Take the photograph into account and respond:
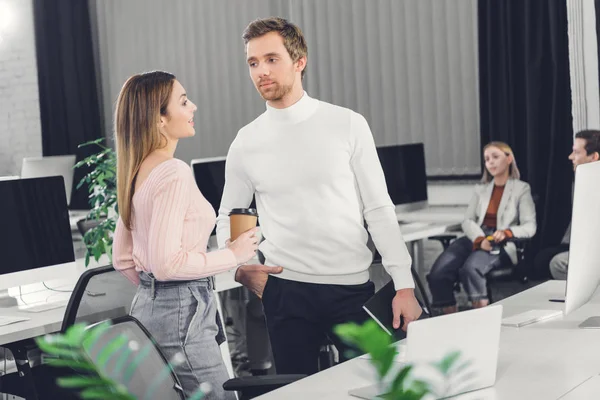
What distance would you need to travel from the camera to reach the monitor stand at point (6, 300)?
10.7ft

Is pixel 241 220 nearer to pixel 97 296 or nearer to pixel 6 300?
pixel 97 296

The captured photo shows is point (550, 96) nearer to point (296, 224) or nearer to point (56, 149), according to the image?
point (296, 224)

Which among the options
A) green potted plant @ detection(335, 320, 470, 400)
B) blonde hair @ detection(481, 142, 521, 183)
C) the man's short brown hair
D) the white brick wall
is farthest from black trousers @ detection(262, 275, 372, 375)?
the white brick wall

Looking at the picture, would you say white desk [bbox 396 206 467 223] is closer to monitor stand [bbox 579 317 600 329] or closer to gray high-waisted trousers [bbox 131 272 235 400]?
monitor stand [bbox 579 317 600 329]

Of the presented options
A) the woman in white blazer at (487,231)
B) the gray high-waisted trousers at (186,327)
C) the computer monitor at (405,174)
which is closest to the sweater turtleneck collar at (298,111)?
the gray high-waisted trousers at (186,327)

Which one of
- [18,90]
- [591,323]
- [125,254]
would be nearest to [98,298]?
[125,254]

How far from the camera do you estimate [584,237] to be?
1.95 meters

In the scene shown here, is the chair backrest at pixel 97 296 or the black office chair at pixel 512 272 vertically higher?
the chair backrest at pixel 97 296

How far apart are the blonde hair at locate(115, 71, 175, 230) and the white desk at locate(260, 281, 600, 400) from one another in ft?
1.97

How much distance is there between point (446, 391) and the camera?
526 mm

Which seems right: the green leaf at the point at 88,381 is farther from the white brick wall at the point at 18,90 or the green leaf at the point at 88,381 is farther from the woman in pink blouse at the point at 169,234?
the white brick wall at the point at 18,90

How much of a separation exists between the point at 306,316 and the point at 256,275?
18 cm

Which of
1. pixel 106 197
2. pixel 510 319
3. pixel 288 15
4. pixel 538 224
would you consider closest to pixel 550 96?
pixel 538 224

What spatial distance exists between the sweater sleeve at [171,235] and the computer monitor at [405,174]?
3.36m
